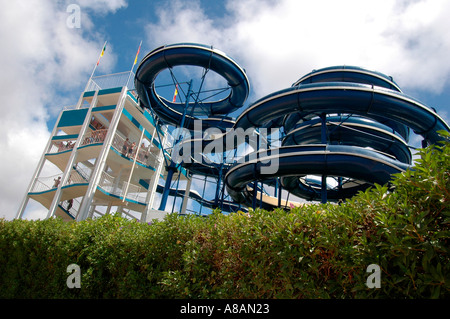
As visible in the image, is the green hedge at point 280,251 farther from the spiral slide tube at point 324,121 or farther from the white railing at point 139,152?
the white railing at point 139,152

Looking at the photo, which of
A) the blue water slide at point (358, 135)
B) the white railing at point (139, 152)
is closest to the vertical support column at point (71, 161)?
the white railing at point (139, 152)

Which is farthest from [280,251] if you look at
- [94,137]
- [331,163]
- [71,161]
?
[94,137]

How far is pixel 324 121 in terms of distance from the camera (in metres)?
12.3

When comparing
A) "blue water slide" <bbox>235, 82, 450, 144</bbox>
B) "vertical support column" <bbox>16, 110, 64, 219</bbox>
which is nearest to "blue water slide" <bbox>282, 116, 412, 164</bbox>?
"blue water slide" <bbox>235, 82, 450, 144</bbox>

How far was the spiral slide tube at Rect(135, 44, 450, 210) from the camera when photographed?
10.1 m

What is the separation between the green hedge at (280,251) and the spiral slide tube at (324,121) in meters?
A: 6.83

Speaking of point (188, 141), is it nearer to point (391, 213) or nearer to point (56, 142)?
point (56, 142)

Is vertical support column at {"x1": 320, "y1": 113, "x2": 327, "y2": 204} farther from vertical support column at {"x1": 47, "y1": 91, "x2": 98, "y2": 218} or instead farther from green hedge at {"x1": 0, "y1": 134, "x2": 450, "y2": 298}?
vertical support column at {"x1": 47, "y1": 91, "x2": 98, "y2": 218}

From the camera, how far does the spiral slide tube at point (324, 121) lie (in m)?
10.1

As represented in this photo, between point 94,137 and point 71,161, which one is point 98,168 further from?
point 94,137

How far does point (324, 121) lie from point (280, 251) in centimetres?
A: 1034

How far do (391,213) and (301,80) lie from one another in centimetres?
1478

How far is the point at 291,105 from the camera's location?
11.5m
